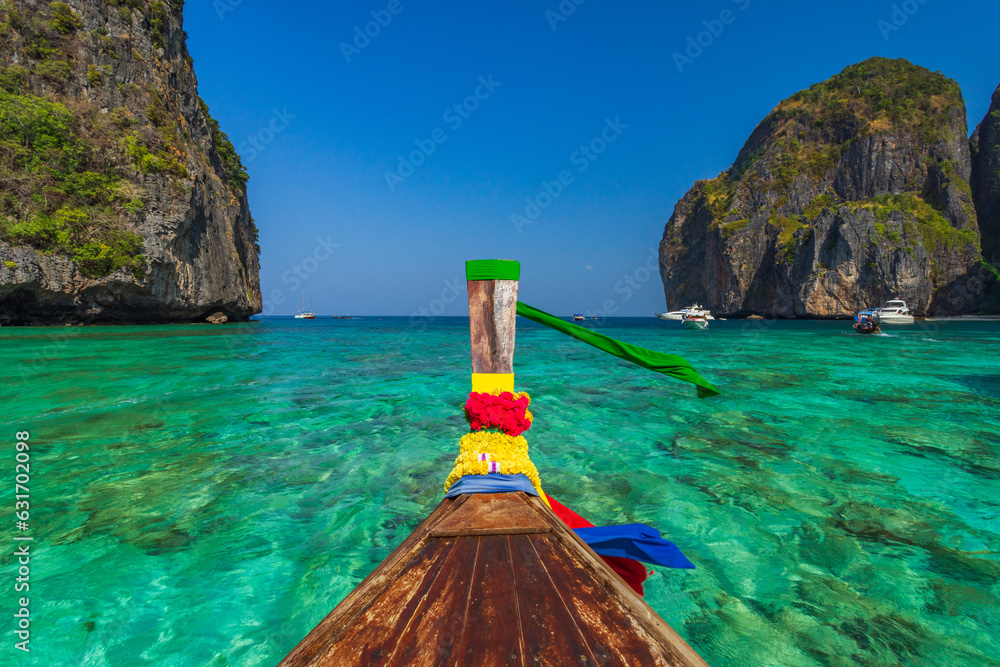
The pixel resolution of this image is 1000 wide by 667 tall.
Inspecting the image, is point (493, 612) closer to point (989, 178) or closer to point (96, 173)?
point (96, 173)

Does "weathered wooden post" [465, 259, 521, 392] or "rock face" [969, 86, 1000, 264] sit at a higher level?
"rock face" [969, 86, 1000, 264]

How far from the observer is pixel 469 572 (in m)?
1.95

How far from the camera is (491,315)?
3.66 meters

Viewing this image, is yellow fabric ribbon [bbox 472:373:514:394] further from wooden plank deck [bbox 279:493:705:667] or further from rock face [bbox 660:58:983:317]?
rock face [bbox 660:58:983:317]

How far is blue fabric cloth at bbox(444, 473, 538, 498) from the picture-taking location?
288cm

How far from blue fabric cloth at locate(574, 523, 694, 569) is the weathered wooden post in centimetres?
135

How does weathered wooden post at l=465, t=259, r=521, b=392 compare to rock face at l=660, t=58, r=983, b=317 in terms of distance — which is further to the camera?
rock face at l=660, t=58, r=983, b=317

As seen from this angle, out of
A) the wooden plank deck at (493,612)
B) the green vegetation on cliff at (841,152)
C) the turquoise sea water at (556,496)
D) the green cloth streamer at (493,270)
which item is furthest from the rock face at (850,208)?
the wooden plank deck at (493,612)

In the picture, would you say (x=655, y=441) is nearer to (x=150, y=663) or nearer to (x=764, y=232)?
(x=150, y=663)

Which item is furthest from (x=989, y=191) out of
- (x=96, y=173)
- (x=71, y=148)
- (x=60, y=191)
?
(x=60, y=191)

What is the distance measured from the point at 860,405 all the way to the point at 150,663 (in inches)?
502

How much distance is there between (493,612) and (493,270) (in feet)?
8.57

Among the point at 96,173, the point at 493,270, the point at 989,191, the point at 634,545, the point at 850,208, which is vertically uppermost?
the point at 989,191

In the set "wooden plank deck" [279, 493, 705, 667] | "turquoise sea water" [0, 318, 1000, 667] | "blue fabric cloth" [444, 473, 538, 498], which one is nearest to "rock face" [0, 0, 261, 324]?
"turquoise sea water" [0, 318, 1000, 667]
